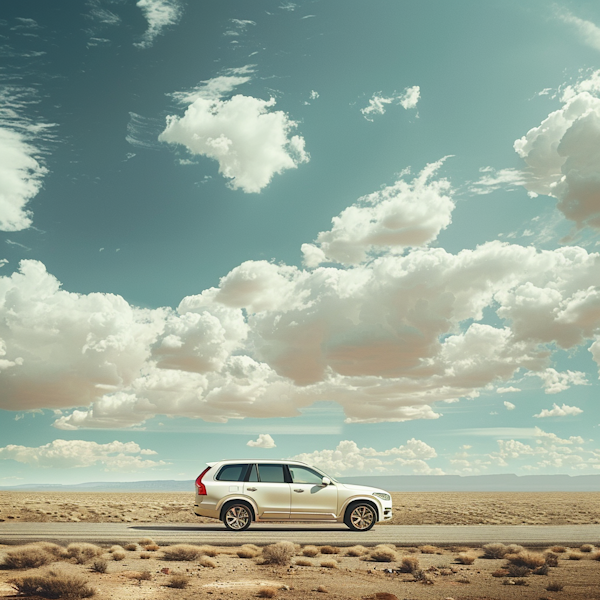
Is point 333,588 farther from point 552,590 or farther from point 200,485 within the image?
point 200,485

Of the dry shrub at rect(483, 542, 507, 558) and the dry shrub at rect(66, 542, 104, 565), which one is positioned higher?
the dry shrub at rect(66, 542, 104, 565)

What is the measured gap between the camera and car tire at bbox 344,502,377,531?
17047 millimetres

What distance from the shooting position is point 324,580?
10750mm

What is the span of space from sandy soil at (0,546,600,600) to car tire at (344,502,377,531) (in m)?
3.77

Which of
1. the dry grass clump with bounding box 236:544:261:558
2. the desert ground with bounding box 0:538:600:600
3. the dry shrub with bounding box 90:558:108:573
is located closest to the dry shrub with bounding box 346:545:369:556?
the desert ground with bounding box 0:538:600:600

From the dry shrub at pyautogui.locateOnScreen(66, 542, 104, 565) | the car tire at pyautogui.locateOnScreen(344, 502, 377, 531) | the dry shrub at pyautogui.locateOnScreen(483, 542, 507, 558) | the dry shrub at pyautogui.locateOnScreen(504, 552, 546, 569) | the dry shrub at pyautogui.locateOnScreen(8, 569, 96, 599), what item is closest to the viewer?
the dry shrub at pyautogui.locateOnScreen(8, 569, 96, 599)

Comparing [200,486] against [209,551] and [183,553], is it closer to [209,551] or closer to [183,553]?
[209,551]

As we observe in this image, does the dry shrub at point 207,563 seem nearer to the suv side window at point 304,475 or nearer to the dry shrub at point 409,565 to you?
A: the dry shrub at point 409,565

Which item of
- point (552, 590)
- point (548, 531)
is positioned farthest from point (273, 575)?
point (548, 531)

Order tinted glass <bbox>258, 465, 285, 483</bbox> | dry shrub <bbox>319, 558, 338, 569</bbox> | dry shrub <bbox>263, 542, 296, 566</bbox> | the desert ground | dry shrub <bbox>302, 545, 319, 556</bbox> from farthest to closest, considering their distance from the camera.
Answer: tinted glass <bbox>258, 465, 285, 483</bbox>
dry shrub <bbox>302, 545, 319, 556</bbox>
dry shrub <bbox>263, 542, 296, 566</bbox>
dry shrub <bbox>319, 558, 338, 569</bbox>
the desert ground

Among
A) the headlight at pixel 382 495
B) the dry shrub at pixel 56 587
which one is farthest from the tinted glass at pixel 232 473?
the dry shrub at pixel 56 587

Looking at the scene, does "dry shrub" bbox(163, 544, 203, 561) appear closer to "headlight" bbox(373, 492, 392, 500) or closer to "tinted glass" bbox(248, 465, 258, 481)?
"tinted glass" bbox(248, 465, 258, 481)

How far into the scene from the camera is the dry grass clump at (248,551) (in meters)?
12.9

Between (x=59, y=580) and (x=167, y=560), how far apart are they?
412 centimetres
